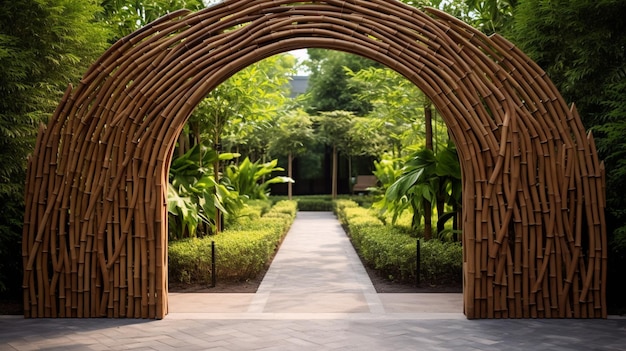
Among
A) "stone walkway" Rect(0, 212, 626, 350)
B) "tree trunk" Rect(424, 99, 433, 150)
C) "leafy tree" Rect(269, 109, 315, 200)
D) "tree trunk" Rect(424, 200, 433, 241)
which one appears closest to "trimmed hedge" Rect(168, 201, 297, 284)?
"stone walkway" Rect(0, 212, 626, 350)

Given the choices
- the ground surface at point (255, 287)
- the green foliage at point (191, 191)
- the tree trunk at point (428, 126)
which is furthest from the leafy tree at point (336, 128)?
the ground surface at point (255, 287)

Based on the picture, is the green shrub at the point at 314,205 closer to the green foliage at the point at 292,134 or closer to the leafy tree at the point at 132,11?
the green foliage at the point at 292,134

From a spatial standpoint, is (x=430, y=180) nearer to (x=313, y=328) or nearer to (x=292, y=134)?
(x=313, y=328)

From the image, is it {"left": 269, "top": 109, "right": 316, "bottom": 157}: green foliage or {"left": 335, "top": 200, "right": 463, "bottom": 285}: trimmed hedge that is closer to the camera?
{"left": 335, "top": 200, "right": 463, "bottom": 285}: trimmed hedge

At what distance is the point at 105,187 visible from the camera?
256 inches

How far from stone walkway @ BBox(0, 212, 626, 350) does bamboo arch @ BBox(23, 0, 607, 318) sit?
346 millimetres

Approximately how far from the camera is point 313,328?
19.9ft

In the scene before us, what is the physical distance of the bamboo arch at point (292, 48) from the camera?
6.38 m

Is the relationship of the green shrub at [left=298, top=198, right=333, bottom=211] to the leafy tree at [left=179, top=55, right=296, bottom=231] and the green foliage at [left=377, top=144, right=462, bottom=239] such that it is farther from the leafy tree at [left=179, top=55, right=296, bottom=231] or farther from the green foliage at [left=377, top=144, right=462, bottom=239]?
the green foliage at [left=377, top=144, right=462, bottom=239]

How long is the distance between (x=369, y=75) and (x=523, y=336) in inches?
274

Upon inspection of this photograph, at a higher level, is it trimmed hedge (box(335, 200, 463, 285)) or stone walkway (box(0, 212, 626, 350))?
trimmed hedge (box(335, 200, 463, 285))

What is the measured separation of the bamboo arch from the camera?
6375 millimetres

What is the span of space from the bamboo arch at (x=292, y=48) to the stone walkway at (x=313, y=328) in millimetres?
346

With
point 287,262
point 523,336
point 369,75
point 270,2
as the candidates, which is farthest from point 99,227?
point 369,75
